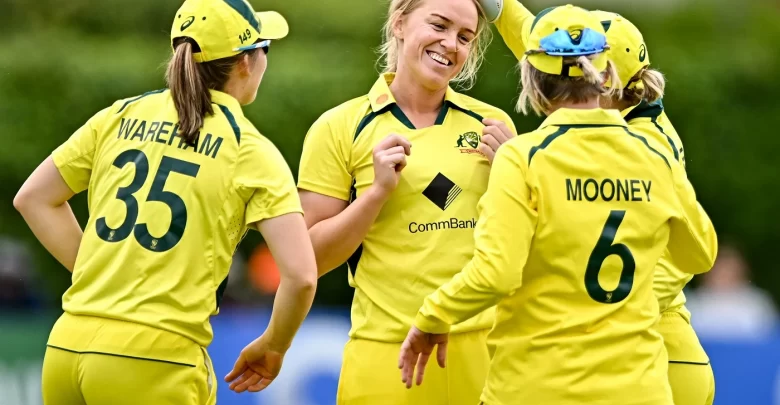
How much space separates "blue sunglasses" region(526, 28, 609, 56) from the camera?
411cm

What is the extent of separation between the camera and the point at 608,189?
4020 millimetres

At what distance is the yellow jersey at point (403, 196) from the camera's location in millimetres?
4641

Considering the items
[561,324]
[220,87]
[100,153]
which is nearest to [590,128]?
[561,324]

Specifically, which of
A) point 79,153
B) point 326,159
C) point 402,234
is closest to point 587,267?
point 402,234

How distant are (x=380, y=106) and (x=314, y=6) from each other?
33.6 ft

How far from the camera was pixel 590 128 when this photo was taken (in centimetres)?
407

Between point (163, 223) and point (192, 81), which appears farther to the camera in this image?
point (192, 81)

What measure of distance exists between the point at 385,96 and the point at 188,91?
872 millimetres

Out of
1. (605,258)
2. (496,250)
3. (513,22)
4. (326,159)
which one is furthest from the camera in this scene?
(513,22)

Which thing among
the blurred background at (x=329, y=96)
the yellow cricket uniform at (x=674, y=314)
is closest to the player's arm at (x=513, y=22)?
the yellow cricket uniform at (x=674, y=314)

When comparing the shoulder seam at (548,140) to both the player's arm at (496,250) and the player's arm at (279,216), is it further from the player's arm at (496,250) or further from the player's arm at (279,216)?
Result: the player's arm at (279,216)

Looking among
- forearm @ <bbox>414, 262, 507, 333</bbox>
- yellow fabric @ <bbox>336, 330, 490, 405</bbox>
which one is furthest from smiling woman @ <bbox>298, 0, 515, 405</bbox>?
forearm @ <bbox>414, 262, 507, 333</bbox>

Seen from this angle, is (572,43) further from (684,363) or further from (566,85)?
(684,363)

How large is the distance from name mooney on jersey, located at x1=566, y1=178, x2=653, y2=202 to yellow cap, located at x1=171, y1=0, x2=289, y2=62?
1360 millimetres
